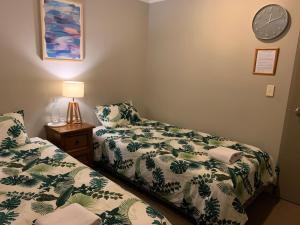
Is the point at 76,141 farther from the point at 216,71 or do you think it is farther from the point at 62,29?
the point at 216,71

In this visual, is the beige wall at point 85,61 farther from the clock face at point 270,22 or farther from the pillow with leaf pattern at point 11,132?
the clock face at point 270,22

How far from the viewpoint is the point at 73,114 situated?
9.01ft

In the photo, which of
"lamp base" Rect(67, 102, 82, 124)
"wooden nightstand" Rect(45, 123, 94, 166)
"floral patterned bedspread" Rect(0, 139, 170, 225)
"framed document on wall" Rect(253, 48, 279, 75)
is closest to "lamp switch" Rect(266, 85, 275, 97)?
"framed document on wall" Rect(253, 48, 279, 75)

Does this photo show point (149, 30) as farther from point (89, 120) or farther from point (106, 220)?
point (106, 220)

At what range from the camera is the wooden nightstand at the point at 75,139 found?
2.41 m

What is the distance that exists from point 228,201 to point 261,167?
0.74 meters

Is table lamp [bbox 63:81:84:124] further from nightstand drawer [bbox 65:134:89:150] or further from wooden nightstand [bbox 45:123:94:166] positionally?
nightstand drawer [bbox 65:134:89:150]

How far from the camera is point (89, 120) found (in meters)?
3.07

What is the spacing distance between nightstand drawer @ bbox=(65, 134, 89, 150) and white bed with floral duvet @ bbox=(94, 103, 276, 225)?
17cm

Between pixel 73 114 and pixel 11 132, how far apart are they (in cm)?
80

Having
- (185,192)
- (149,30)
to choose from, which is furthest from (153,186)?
(149,30)

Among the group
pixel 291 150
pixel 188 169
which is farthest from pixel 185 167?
pixel 291 150

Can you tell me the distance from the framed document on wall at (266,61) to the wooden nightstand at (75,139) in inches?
81.5

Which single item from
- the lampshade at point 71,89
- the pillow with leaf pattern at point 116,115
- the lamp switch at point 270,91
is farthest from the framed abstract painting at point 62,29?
the lamp switch at point 270,91
